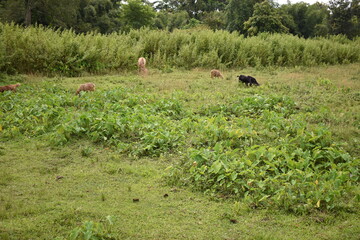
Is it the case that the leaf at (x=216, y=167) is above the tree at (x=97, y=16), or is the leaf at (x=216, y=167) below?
below

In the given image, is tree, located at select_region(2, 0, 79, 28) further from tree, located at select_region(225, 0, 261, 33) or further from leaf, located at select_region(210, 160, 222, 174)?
leaf, located at select_region(210, 160, 222, 174)

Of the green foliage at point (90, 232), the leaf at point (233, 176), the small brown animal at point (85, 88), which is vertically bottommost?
the green foliage at point (90, 232)

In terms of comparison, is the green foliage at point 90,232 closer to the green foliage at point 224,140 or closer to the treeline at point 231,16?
the green foliage at point 224,140

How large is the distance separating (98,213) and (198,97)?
5.99m

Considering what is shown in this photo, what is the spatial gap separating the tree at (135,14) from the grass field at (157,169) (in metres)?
27.0

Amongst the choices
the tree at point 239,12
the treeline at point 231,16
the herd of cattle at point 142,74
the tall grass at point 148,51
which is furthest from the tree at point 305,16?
the herd of cattle at point 142,74

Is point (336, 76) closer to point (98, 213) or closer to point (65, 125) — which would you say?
point (65, 125)

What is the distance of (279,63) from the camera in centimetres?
1720

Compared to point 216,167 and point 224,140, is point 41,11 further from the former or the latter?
point 216,167

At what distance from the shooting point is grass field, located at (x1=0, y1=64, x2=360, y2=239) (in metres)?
3.46

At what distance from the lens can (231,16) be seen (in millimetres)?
28453

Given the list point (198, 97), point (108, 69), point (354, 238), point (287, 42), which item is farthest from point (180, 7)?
point (354, 238)

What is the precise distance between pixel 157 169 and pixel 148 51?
12.3m

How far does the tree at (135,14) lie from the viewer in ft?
111
